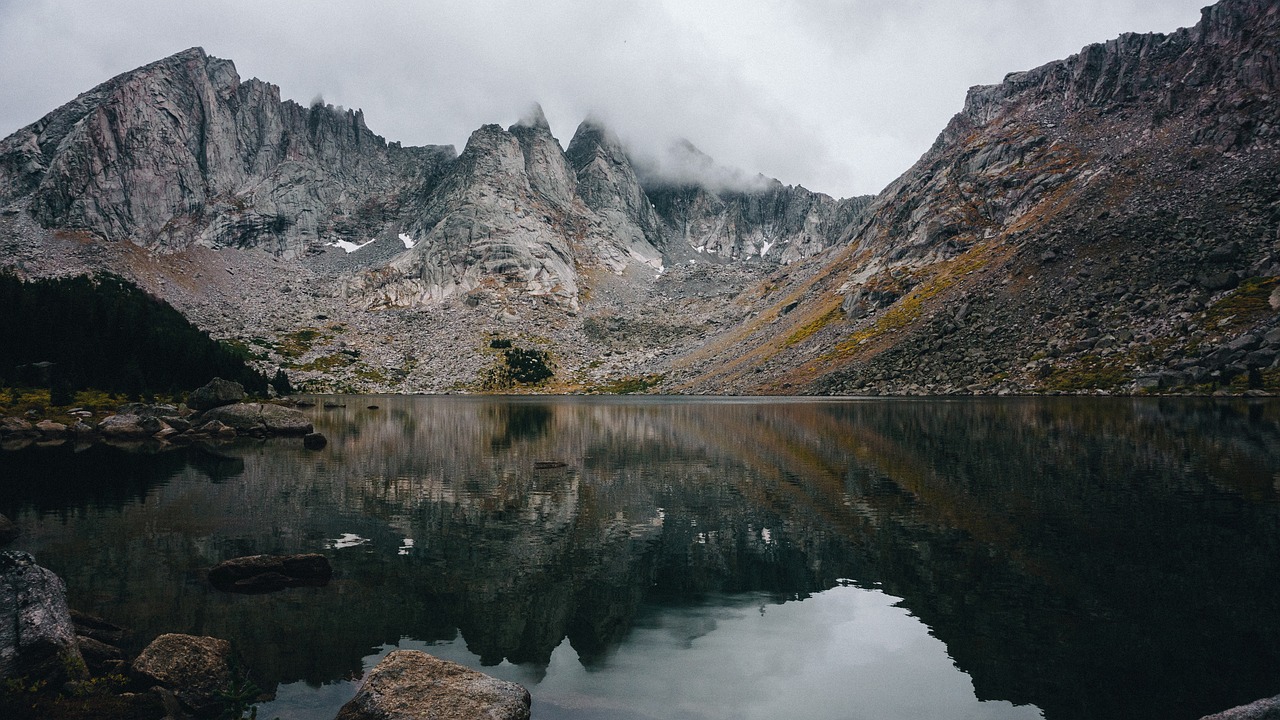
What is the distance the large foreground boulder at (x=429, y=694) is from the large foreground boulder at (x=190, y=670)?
9.01ft

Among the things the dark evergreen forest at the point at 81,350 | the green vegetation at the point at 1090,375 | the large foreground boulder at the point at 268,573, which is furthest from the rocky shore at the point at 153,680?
the green vegetation at the point at 1090,375

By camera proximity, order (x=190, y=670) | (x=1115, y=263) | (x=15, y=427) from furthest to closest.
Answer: (x=1115, y=263), (x=15, y=427), (x=190, y=670)

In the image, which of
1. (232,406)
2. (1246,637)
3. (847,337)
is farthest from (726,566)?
(847,337)

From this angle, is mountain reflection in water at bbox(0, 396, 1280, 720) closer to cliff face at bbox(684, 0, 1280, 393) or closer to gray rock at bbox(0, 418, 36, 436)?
gray rock at bbox(0, 418, 36, 436)

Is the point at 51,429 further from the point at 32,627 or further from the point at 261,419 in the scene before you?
the point at 32,627

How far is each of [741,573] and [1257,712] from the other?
13.3m

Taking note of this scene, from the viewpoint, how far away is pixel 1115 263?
428 ft

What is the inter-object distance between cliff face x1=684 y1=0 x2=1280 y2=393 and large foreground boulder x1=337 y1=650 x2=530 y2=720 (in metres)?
116

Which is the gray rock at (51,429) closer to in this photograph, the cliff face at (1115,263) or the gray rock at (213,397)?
the gray rock at (213,397)

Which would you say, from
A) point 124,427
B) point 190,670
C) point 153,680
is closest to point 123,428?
point 124,427

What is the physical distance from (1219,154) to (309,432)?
188816 millimetres

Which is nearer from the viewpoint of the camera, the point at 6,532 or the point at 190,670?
the point at 190,670

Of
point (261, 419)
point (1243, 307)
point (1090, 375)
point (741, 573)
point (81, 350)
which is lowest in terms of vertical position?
point (741, 573)

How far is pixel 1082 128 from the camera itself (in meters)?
192
